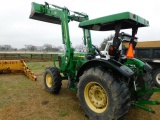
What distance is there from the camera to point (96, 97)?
11.3 feet

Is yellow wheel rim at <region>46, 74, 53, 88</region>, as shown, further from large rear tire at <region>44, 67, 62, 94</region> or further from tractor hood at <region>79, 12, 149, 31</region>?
tractor hood at <region>79, 12, 149, 31</region>

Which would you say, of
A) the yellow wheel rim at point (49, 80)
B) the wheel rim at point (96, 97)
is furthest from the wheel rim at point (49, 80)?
the wheel rim at point (96, 97)

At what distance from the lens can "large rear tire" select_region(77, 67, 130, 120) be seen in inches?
113

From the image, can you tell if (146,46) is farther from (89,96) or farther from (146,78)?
(89,96)

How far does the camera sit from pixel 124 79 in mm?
3244

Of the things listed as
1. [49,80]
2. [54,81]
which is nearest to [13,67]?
[49,80]

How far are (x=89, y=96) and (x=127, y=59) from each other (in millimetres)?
1312

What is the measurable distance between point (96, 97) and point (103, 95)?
9.5 inches

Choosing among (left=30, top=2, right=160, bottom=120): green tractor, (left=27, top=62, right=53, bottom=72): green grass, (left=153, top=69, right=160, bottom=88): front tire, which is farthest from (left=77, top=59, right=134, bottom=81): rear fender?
(left=27, top=62, right=53, bottom=72): green grass

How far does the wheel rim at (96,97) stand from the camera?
324 cm

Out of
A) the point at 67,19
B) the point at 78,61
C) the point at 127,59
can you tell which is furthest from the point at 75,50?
the point at 127,59

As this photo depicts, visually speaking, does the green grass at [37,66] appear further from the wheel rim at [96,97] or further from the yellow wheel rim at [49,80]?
the wheel rim at [96,97]

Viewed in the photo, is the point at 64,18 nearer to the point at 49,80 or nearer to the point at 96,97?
the point at 49,80

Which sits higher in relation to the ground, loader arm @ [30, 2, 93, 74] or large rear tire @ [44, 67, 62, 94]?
loader arm @ [30, 2, 93, 74]
